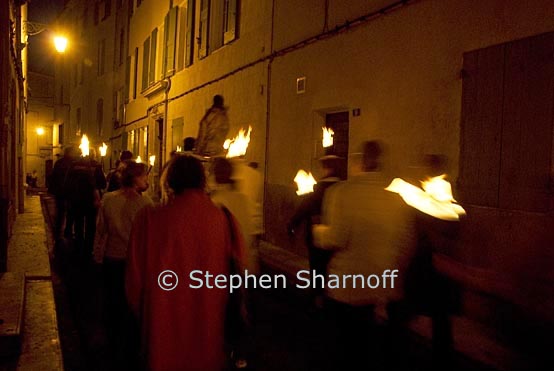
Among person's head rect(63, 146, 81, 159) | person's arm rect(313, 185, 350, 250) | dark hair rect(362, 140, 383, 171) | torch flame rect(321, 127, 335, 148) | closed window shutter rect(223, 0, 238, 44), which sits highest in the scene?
closed window shutter rect(223, 0, 238, 44)

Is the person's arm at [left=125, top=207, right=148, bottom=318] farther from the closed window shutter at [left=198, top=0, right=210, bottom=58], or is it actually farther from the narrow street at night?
the closed window shutter at [left=198, top=0, right=210, bottom=58]

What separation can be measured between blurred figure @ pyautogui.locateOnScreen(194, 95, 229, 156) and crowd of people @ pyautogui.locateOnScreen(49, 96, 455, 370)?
2.45m

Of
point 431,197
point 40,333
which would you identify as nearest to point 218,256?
point 431,197

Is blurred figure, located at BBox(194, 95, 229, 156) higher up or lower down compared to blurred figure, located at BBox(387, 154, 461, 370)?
higher up

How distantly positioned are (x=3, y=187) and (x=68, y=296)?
187 cm

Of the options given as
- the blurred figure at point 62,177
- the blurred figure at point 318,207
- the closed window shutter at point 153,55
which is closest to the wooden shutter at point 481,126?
the blurred figure at point 318,207

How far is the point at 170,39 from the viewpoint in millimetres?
19250

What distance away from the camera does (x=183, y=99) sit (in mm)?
18094

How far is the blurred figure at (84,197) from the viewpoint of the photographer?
391 inches

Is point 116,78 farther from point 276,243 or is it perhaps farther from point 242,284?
point 242,284

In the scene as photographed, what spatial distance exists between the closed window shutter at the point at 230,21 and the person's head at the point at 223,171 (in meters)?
9.52

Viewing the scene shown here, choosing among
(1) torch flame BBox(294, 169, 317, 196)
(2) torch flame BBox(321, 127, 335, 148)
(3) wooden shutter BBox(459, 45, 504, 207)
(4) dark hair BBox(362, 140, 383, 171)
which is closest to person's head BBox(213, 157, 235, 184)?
(4) dark hair BBox(362, 140, 383, 171)

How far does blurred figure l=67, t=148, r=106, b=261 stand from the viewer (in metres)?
9.92

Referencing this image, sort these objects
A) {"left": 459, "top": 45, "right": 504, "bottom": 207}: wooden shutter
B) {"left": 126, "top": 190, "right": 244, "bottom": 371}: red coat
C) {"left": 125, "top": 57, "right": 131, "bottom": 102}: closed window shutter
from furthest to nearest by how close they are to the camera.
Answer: {"left": 125, "top": 57, "right": 131, "bottom": 102}: closed window shutter, {"left": 459, "top": 45, "right": 504, "bottom": 207}: wooden shutter, {"left": 126, "top": 190, "right": 244, "bottom": 371}: red coat
